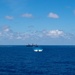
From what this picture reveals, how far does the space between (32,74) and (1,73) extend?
1151cm

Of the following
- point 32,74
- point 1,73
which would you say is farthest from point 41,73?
point 1,73

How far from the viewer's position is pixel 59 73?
8231 cm

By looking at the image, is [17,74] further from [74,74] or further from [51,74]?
[74,74]

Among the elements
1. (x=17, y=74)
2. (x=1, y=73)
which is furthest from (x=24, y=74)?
(x=1, y=73)

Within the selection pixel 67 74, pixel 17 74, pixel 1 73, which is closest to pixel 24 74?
pixel 17 74

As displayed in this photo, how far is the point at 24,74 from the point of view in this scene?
7900 cm

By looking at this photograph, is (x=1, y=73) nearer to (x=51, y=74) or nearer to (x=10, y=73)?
(x=10, y=73)

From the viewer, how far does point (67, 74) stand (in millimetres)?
80938

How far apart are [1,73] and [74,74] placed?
2679cm

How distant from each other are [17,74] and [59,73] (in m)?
15.8

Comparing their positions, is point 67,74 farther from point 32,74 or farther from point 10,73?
point 10,73

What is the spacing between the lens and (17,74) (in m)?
78.3

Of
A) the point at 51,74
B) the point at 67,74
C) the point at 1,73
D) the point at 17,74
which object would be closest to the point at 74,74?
the point at 67,74

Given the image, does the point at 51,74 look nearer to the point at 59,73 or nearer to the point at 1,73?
the point at 59,73
